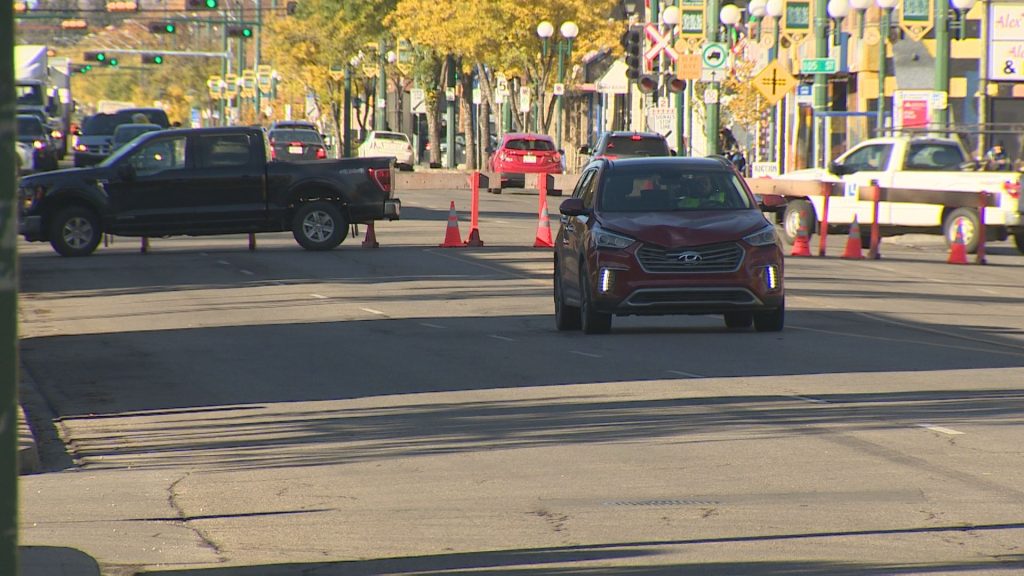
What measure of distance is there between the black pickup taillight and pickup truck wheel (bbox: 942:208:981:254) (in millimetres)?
8864

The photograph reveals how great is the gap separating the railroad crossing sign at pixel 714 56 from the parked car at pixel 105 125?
955 inches

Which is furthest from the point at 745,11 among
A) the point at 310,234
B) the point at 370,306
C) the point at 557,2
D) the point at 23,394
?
the point at 23,394

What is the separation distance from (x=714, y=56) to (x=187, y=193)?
51.9 ft

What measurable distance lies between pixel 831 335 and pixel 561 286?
2.66m

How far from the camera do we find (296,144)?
192ft

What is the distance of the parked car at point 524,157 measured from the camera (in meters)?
52.5

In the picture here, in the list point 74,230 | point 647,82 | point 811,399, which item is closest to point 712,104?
point 647,82

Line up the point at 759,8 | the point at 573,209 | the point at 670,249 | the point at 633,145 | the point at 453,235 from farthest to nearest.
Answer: the point at 759,8, the point at 633,145, the point at 453,235, the point at 573,209, the point at 670,249

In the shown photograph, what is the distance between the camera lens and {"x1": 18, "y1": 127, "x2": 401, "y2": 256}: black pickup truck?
93.3 feet

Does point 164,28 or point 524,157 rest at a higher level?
point 164,28

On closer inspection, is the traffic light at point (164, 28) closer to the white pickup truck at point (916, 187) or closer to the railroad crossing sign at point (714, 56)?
the railroad crossing sign at point (714, 56)

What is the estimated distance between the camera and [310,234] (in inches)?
1145

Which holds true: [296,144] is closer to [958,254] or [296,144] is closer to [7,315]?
[958,254]

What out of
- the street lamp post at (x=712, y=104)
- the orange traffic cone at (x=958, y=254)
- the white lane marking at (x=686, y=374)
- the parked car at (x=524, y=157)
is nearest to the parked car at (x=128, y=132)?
the parked car at (x=524, y=157)
